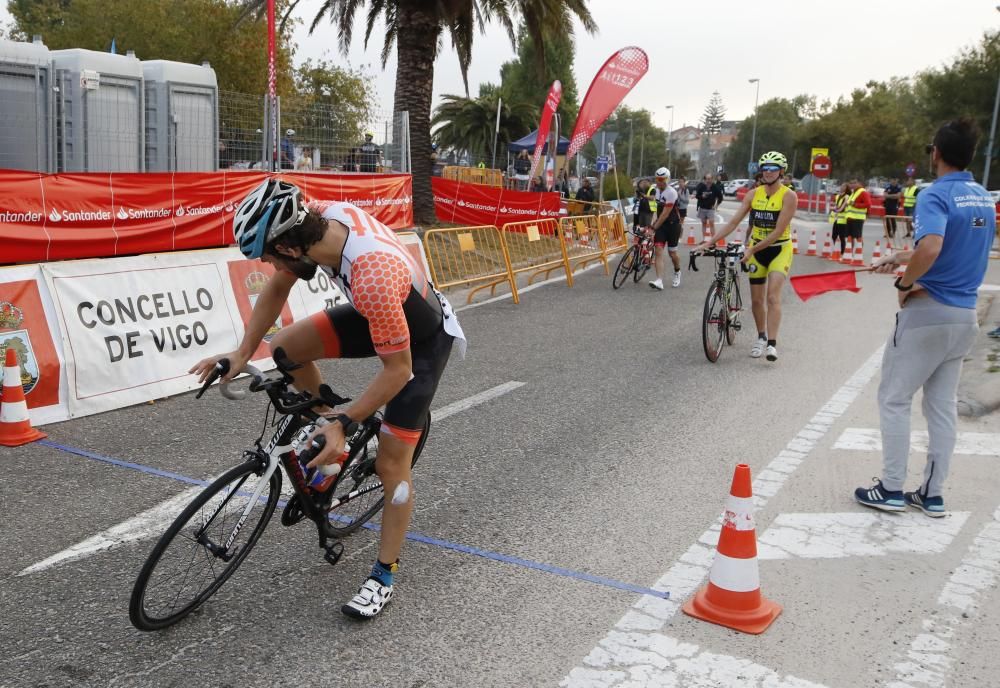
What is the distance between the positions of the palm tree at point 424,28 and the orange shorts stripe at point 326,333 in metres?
14.4

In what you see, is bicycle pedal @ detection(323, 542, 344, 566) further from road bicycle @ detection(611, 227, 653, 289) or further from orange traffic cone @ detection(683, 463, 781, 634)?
road bicycle @ detection(611, 227, 653, 289)

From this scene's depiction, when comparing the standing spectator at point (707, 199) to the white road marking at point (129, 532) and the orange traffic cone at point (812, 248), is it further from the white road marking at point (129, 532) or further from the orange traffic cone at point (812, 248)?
the white road marking at point (129, 532)

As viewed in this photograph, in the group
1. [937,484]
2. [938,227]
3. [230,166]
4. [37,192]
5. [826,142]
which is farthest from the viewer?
[826,142]

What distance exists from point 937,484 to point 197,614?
380 cm

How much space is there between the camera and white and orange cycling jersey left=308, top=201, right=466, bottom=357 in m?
3.17

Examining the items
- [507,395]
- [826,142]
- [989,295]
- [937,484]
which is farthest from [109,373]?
[826,142]

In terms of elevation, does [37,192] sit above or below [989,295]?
above

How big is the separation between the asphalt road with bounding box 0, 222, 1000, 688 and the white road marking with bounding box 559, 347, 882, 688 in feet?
0.04

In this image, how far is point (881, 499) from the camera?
485cm

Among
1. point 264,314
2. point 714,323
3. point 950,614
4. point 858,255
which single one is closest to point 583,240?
point 714,323

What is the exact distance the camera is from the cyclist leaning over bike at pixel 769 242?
863 centimetres

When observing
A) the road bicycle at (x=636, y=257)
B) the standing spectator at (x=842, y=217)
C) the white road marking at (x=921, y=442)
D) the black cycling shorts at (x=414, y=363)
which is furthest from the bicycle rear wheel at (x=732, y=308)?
the standing spectator at (x=842, y=217)

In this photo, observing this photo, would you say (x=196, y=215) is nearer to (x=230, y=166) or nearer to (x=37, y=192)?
(x=37, y=192)

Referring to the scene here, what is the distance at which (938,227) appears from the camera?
447 cm
